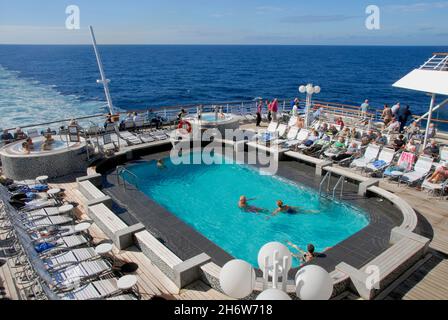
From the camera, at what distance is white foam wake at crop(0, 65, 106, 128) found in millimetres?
25859

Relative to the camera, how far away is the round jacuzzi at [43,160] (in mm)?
10133

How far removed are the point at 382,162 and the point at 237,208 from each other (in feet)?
16.6

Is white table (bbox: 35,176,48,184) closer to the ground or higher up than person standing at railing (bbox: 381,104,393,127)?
closer to the ground

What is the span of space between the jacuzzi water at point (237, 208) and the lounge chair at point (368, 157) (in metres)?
1.87

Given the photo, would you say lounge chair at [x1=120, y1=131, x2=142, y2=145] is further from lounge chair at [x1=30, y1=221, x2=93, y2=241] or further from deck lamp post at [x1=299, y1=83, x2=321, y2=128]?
deck lamp post at [x1=299, y1=83, x2=321, y2=128]

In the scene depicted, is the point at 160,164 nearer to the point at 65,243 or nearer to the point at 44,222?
the point at 44,222

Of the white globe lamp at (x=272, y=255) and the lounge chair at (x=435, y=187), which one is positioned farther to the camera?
the lounge chair at (x=435, y=187)

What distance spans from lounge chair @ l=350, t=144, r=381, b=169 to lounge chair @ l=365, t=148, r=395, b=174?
5.5 inches

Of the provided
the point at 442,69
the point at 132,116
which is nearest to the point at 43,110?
the point at 132,116

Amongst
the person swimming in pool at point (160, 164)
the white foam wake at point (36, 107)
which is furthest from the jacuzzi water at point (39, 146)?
the white foam wake at point (36, 107)

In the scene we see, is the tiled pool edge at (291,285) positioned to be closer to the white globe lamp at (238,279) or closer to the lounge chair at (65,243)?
the lounge chair at (65,243)

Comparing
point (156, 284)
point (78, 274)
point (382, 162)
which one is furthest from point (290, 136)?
point (78, 274)

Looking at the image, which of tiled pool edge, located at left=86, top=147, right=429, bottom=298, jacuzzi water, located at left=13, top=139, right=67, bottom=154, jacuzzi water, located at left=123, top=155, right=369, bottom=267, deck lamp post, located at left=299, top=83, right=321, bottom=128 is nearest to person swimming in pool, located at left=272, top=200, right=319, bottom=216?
jacuzzi water, located at left=123, top=155, right=369, bottom=267
